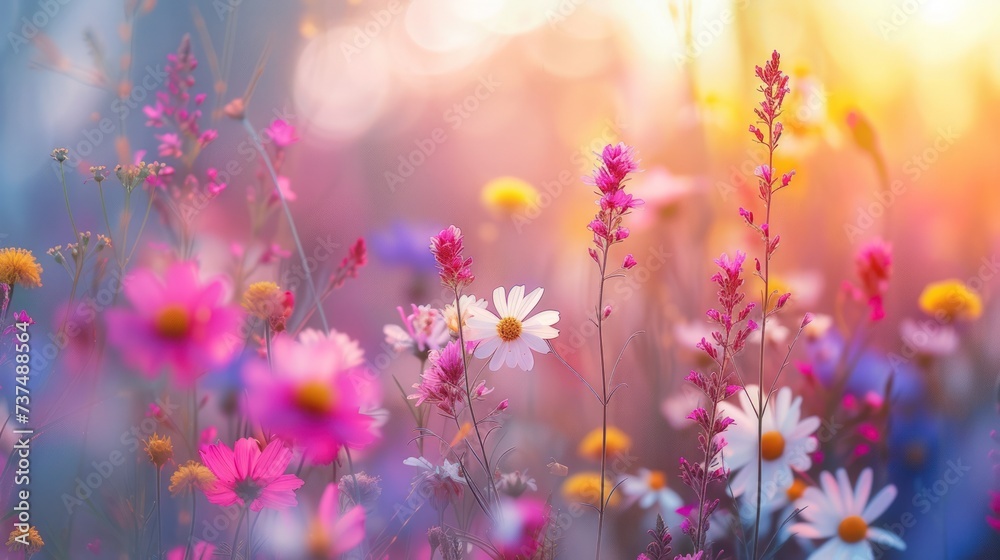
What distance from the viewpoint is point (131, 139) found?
0.95m

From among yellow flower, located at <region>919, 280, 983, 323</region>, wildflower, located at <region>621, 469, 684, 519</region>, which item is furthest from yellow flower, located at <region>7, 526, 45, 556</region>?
yellow flower, located at <region>919, 280, 983, 323</region>

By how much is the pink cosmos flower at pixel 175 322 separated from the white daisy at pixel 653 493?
0.56 meters

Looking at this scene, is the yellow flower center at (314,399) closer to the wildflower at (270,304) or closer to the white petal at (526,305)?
the wildflower at (270,304)

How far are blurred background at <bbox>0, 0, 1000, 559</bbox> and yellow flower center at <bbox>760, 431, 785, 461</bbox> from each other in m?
0.10

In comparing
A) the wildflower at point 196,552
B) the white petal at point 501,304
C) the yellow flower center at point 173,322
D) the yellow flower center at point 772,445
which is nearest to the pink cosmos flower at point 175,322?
the yellow flower center at point 173,322

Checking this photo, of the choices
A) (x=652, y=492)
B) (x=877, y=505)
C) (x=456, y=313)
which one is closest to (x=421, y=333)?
(x=456, y=313)

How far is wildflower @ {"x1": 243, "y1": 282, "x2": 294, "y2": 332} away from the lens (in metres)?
0.80

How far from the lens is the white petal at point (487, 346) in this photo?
0.74 meters

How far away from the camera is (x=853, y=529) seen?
94 centimetres

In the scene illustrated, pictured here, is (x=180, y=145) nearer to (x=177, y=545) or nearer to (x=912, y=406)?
(x=177, y=545)

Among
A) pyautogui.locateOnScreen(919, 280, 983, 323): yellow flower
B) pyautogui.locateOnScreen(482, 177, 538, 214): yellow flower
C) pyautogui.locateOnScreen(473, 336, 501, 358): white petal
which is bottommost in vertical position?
pyautogui.locateOnScreen(473, 336, 501, 358): white petal

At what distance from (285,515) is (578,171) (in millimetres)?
602

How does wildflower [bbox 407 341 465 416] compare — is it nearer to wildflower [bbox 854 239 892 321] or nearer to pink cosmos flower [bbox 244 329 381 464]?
pink cosmos flower [bbox 244 329 381 464]

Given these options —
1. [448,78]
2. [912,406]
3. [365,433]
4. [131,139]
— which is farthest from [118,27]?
[912,406]
